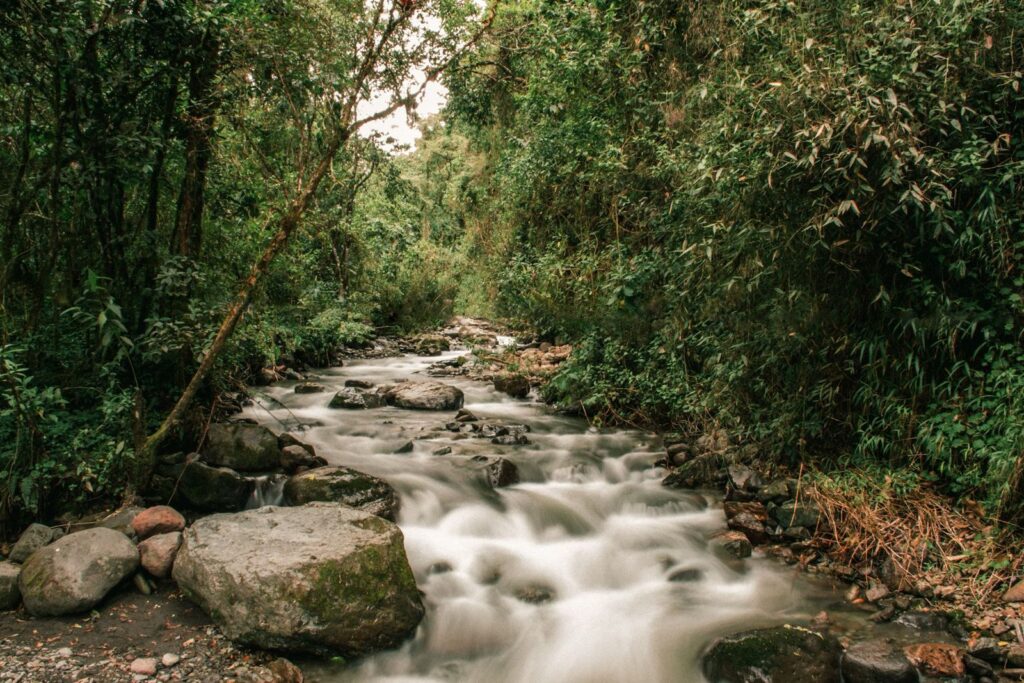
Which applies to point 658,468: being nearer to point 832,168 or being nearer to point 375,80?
point 832,168

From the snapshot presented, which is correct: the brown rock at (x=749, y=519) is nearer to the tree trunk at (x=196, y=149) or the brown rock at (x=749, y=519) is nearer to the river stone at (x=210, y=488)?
the river stone at (x=210, y=488)

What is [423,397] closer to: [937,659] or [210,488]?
[210,488]

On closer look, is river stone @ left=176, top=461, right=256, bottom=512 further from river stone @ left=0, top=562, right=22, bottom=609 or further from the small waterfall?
river stone @ left=0, top=562, right=22, bottom=609

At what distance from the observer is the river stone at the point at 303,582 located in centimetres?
377

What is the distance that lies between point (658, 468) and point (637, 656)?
3.07m

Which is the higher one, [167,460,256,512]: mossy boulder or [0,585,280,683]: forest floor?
[167,460,256,512]: mossy boulder

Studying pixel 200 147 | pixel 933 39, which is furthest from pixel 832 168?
pixel 200 147

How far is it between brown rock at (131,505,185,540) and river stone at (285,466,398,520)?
98 cm

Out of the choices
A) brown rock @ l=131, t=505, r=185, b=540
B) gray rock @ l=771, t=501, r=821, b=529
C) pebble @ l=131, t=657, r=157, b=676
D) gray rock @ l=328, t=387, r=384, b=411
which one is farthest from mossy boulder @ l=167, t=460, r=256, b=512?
gray rock @ l=771, t=501, r=821, b=529

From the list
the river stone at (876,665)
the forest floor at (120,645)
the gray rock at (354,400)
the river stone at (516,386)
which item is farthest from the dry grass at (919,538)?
the gray rock at (354,400)

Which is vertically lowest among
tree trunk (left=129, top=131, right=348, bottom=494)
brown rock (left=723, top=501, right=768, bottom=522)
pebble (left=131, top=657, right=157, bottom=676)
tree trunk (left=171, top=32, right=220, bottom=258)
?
brown rock (left=723, top=501, right=768, bottom=522)

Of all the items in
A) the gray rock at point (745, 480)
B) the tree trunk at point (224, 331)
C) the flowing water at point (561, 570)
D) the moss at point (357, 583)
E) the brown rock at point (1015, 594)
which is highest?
the tree trunk at point (224, 331)

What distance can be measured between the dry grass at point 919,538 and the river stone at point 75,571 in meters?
5.44

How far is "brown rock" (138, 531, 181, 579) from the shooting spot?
4348 mm
